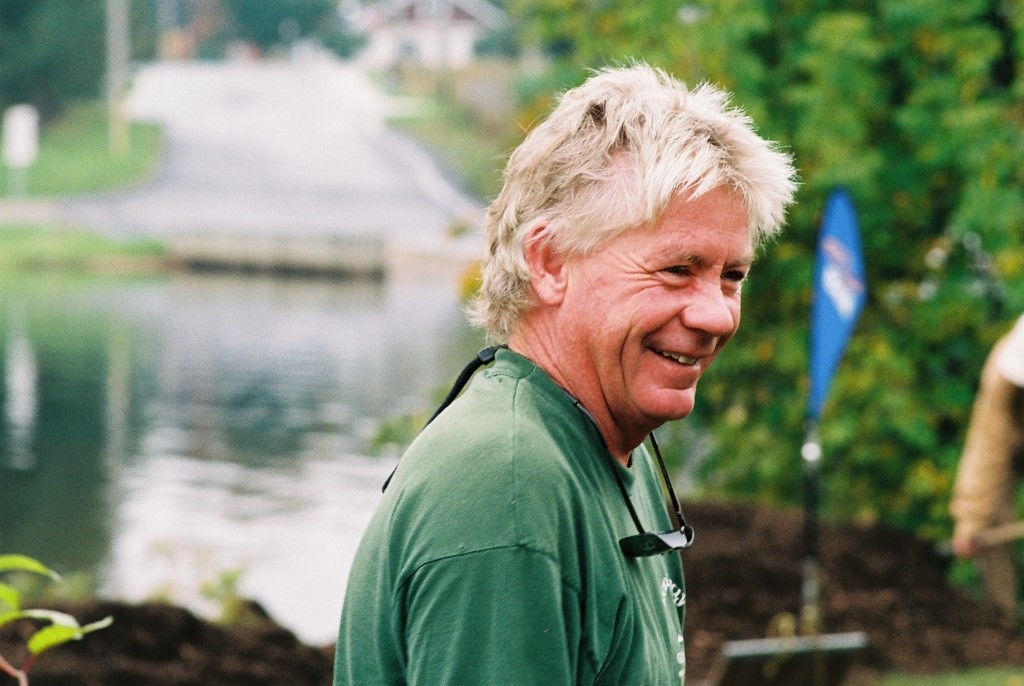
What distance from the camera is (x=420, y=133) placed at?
59562mm

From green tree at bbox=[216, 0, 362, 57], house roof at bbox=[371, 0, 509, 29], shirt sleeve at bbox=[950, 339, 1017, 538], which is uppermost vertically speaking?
house roof at bbox=[371, 0, 509, 29]

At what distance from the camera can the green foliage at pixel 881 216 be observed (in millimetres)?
7719

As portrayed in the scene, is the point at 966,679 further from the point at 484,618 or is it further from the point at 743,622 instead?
the point at 484,618

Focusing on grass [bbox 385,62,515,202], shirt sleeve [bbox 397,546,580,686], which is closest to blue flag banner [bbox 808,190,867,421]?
shirt sleeve [bbox 397,546,580,686]

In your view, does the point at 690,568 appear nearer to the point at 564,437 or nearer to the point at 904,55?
the point at 904,55

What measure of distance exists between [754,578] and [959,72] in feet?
9.31

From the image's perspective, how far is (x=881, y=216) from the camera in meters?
8.13

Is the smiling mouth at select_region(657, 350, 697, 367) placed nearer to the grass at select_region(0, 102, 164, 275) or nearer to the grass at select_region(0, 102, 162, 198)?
the grass at select_region(0, 102, 164, 275)

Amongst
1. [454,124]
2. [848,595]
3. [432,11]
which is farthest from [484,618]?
[432,11]

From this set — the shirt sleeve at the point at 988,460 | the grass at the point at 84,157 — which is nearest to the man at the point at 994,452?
the shirt sleeve at the point at 988,460

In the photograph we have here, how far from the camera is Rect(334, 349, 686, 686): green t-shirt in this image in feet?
5.39

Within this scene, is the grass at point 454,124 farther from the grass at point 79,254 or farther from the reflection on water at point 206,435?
the reflection on water at point 206,435

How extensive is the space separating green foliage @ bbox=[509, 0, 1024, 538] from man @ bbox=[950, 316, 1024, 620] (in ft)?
5.41

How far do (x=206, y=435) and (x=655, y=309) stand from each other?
11957mm
